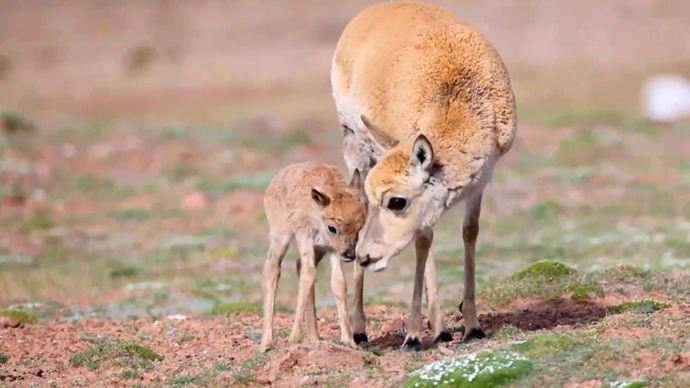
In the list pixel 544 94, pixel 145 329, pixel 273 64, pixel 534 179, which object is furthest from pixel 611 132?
pixel 273 64

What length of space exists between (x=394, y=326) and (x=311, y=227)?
2202 millimetres

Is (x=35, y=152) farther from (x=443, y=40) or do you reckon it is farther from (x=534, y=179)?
(x=443, y=40)

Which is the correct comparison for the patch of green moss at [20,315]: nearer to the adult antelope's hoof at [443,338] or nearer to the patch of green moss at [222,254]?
the adult antelope's hoof at [443,338]

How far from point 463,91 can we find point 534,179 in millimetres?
16629

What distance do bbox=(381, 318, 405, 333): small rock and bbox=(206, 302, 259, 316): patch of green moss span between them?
7.06 ft

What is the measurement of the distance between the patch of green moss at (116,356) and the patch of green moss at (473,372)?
9.92 feet

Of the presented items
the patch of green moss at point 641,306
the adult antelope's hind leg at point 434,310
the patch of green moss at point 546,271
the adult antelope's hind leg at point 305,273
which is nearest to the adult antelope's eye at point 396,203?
the adult antelope's hind leg at point 305,273

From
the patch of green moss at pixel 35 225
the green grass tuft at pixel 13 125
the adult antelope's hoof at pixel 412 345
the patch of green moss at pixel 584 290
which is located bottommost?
the adult antelope's hoof at pixel 412 345

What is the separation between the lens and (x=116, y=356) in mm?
10281

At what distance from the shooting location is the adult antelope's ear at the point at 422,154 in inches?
346

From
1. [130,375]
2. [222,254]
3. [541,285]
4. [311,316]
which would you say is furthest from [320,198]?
[222,254]

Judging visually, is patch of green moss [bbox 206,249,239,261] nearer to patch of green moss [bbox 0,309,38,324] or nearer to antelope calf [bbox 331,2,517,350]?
patch of green moss [bbox 0,309,38,324]

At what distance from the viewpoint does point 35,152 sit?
101ft

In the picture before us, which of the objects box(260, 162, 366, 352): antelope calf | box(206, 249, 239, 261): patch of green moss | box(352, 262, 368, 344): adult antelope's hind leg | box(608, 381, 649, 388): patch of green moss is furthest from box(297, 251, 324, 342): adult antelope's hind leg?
box(206, 249, 239, 261): patch of green moss
